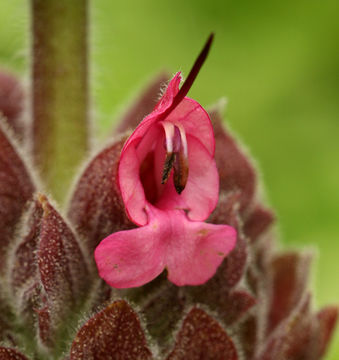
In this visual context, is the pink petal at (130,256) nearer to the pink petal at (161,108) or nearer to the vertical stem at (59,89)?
the pink petal at (161,108)

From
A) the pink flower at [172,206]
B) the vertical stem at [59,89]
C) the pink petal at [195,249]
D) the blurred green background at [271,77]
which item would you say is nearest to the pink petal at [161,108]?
the pink flower at [172,206]

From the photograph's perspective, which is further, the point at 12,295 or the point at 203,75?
the point at 203,75

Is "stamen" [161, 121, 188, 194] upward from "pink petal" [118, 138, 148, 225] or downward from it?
upward

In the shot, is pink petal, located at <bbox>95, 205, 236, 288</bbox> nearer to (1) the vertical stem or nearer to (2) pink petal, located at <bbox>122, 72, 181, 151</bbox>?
(2) pink petal, located at <bbox>122, 72, 181, 151</bbox>

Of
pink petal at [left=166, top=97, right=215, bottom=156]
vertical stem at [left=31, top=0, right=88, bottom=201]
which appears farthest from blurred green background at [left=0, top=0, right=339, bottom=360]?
pink petal at [left=166, top=97, right=215, bottom=156]

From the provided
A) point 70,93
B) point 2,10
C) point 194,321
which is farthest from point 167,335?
point 2,10

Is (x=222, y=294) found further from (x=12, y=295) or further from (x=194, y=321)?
(x=12, y=295)
